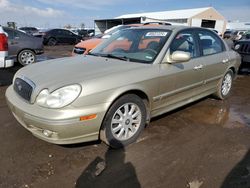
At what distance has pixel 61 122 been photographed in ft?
8.51

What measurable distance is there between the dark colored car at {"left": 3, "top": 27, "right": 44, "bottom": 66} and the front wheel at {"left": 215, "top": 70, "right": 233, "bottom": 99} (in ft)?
22.6

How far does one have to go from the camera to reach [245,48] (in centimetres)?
776

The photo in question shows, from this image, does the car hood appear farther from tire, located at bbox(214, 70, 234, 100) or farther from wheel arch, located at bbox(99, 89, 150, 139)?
Answer: tire, located at bbox(214, 70, 234, 100)

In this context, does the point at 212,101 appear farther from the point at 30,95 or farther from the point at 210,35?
the point at 30,95

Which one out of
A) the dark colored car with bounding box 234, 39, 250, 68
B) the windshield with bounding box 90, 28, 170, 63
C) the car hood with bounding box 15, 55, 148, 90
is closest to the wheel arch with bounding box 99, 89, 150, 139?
the car hood with bounding box 15, 55, 148, 90

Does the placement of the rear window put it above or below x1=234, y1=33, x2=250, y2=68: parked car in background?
above

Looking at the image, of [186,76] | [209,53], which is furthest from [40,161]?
[209,53]

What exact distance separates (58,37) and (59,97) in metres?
19.3

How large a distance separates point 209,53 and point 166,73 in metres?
1.49

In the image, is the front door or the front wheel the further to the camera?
the front wheel

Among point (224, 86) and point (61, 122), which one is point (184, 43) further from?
point (61, 122)

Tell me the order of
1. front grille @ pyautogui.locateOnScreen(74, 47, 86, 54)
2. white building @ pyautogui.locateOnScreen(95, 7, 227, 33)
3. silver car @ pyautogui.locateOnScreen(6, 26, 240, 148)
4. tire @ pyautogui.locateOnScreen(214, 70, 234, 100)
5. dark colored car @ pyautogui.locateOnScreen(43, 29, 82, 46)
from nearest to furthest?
silver car @ pyautogui.locateOnScreen(6, 26, 240, 148) → tire @ pyautogui.locateOnScreen(214, 70, 234, 100) → front grille @ pyautogui.locateOnScreen(74, 47, 86, 54) → dark colored car @ pyautogui.locateOnScreen(43, 29, 82, 46) → white building @ pyautogui.locateOnScreen(95, 7, 227, 33)

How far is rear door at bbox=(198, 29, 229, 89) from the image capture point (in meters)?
4.39

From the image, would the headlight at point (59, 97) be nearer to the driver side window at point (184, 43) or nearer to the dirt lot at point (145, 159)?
the dirt lot at point (145, 159)
